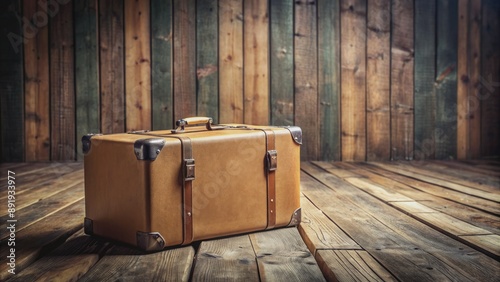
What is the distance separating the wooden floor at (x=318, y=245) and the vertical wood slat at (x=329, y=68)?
1214mm

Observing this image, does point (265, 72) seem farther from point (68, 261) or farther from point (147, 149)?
point (68, 261)

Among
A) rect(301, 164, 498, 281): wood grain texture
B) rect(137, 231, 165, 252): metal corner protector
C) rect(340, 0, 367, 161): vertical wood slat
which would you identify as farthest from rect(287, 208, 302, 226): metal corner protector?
rect(340, 0, 367, 161): vertical wood slat

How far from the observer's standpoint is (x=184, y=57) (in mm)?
3566

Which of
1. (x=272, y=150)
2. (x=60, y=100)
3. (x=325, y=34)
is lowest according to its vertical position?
(x=272, y=150)

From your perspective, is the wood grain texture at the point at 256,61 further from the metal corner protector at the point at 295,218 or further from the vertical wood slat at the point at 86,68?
the metal corner protector at the point at 295,218

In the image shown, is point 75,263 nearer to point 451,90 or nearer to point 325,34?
point 325,34

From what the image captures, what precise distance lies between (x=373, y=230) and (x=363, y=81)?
2168 mm

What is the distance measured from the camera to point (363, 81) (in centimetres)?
368

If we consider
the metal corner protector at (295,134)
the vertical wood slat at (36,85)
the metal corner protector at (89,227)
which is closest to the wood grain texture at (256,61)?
the vertical wood slat at (36,85)

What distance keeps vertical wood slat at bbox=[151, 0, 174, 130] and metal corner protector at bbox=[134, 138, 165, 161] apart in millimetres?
Answer: 2151

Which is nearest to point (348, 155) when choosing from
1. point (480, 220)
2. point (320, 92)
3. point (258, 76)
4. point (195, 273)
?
point (320, 92)

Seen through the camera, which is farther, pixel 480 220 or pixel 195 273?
pixel 480 220

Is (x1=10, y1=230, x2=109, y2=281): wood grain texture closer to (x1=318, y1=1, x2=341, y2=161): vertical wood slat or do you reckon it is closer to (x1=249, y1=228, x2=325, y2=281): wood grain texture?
(x1=249, y1=228, x2=325, y2=281): wood grain texture

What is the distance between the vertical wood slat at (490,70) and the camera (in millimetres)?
3756
